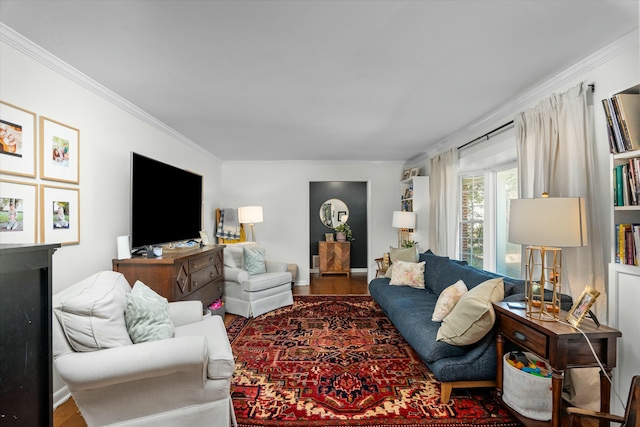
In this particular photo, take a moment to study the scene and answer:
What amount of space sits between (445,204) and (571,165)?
2.19m

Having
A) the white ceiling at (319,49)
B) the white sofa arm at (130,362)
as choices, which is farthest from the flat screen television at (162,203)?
the white sofa arm at (130,362)

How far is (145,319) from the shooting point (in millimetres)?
1905

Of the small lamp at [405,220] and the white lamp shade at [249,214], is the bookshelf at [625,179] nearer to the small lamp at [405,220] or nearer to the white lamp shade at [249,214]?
the small lamp at [405,220]

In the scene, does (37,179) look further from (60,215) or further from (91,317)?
(91,317)

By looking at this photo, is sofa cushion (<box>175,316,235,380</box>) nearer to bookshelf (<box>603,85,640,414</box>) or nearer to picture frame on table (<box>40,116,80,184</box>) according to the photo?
picture frame on table (<box>40,116,80,184</box>)

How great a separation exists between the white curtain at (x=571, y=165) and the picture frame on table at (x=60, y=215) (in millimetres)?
3598

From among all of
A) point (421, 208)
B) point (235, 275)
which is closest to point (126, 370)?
point (235, 275)

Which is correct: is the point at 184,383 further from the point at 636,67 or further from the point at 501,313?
the point at 636,67

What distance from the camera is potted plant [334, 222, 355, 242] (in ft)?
23.1

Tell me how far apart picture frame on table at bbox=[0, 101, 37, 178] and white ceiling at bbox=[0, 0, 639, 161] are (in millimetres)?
459

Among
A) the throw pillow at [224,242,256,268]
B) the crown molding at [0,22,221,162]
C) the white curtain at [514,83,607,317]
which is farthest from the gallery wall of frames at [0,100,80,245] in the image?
the white curtain at [514,83,607,317]

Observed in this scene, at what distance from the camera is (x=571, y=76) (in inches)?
90.2

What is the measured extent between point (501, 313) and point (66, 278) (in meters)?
3.07

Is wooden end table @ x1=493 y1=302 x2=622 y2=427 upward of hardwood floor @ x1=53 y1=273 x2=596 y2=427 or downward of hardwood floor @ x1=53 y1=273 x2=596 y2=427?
upward
